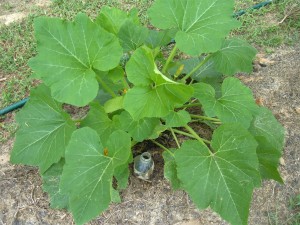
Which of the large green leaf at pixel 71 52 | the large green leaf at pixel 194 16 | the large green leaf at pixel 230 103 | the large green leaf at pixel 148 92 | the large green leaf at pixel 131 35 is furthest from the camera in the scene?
the large green leaf at pixel 131 35

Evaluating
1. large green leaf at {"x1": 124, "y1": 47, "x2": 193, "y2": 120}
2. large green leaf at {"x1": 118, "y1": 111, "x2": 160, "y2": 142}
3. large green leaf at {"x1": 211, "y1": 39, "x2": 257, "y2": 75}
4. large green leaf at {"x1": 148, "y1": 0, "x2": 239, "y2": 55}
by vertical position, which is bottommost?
large green leaf at {"x1": 118, "y1": 111, "x2": 160, "y2": 142}

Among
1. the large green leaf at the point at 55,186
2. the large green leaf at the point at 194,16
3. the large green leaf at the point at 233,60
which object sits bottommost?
the large green leaf at the point at 55,186

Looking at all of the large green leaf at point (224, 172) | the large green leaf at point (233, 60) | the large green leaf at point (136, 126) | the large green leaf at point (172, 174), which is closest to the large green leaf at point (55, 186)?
the large green leaf at point (136, 126)

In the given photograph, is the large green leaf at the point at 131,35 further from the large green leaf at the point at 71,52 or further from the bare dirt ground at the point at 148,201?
the bare dirt ground at the point at 148,201

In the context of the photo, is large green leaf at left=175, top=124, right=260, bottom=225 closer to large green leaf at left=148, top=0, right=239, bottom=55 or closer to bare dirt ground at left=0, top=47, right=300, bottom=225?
bare dirt ground at left=0, top=47, right=300, bottom=225

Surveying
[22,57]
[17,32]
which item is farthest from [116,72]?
[17,32]

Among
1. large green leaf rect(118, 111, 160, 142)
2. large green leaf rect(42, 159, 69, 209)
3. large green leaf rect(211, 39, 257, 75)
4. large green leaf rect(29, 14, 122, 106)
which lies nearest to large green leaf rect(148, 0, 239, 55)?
large green leaf rect(211, 39, 257, 75)

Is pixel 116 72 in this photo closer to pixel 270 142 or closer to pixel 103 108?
pixel 103 108
